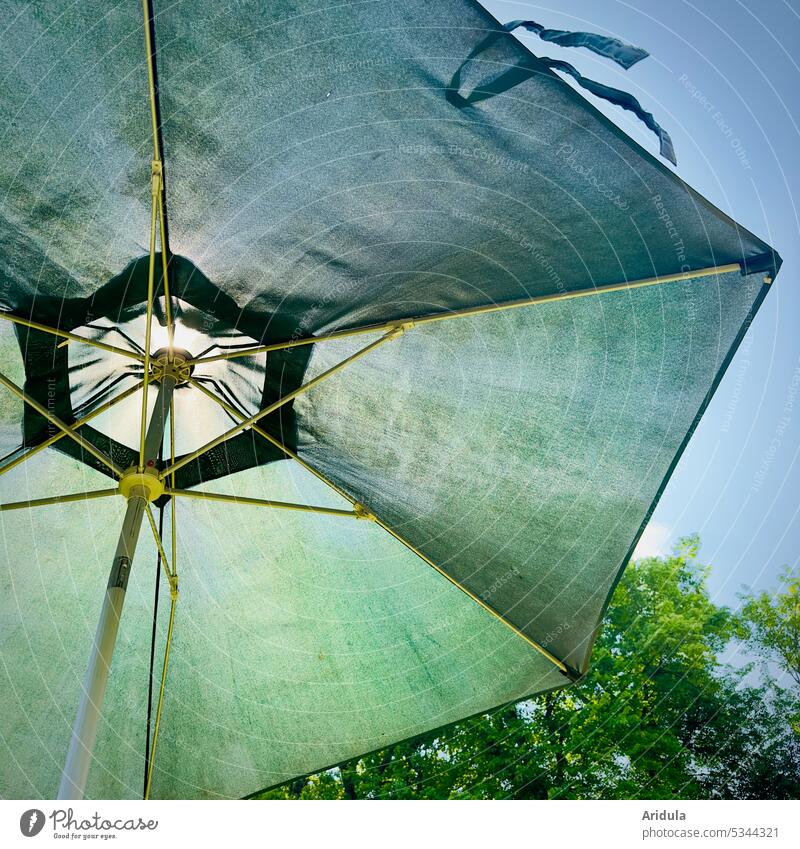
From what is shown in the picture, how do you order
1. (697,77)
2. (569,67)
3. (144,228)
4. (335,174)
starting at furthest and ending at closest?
(697,77)
(144,228)
(335,174)
(569,67)

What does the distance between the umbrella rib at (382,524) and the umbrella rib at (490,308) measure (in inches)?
11.5

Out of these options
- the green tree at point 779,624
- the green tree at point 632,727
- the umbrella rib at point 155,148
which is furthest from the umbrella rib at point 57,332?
the green tree at point 779,624

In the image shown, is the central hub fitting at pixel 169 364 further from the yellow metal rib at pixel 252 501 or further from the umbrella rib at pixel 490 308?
the yellow metal rib at pixel 252 501

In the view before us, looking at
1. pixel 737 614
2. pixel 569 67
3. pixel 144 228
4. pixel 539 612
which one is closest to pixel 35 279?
pixel 144 228

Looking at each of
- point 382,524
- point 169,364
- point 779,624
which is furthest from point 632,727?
point 169,364

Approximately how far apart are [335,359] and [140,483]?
1.25m

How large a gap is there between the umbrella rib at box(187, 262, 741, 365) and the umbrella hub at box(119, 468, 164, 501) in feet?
2.51

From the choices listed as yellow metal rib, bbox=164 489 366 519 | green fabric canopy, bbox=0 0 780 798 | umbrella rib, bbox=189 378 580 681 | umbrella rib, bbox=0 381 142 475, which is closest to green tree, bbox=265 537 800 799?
green fabric canopy, bbox=0 0 780 798

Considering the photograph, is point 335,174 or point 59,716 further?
point 59,716

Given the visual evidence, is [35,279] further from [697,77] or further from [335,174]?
[697,77]

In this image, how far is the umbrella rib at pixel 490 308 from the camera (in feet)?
10.1

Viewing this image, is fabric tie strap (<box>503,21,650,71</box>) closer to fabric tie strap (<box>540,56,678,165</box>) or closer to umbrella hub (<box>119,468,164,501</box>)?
fabric tie strap (<box>540,56,678,165</box>)

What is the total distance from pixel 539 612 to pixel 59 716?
106 inches

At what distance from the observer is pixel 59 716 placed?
4.02 metres
